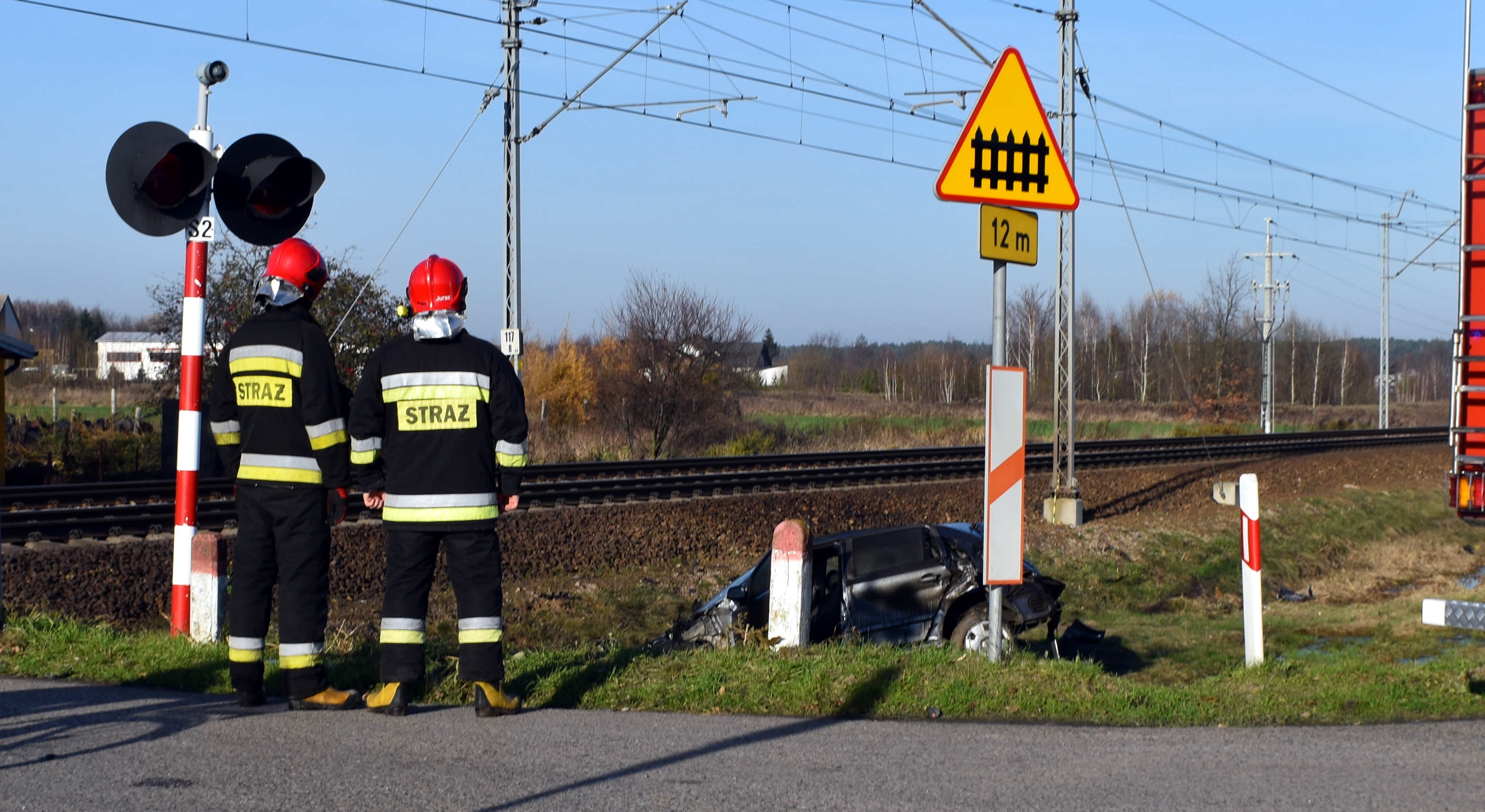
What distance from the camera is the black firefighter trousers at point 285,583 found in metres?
5.76

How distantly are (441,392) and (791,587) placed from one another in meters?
2.84

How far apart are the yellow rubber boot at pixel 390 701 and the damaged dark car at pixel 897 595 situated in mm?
4511

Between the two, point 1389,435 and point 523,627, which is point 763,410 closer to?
point 1389,435

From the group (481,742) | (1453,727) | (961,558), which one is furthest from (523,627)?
(1453,727)

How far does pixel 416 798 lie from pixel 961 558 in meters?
6.90

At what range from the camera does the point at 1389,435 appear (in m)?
43.9

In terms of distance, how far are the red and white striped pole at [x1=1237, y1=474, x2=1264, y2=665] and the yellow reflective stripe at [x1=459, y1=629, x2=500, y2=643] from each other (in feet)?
15.0

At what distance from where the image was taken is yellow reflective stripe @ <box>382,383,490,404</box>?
18.5 ft

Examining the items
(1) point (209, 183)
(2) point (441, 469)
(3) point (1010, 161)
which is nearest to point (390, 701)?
(2) point (441, 469)

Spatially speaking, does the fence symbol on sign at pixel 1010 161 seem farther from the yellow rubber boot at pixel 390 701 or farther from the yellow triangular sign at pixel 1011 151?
the yellow rubber boot at pixel 390 701

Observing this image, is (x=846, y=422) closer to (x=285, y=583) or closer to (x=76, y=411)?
(x=76, y=411)

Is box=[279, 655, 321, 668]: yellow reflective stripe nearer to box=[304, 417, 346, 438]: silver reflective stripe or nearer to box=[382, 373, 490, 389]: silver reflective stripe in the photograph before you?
box=[304, 417, 346, 438]: silver reflective stripe

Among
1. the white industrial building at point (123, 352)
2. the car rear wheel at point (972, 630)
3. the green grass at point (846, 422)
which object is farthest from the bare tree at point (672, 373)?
the white industrial building at point (123, 352)

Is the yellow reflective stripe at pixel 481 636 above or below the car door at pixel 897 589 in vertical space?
above
